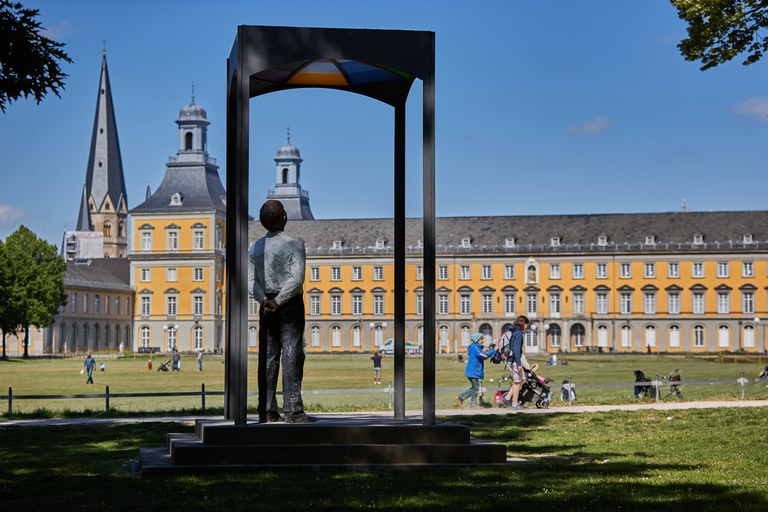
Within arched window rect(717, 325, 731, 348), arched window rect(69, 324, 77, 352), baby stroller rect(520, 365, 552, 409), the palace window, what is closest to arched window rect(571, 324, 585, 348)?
arched window rect(717, 325, 731, 348)

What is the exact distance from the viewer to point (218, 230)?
9994cm

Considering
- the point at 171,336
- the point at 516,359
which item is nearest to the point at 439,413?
the point at 516,359

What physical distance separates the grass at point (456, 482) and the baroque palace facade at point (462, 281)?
7799 cm

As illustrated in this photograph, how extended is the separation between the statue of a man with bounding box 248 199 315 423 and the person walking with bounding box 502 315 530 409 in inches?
322

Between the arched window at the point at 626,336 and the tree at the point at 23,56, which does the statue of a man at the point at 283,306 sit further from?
the arched window at the point at 626,336

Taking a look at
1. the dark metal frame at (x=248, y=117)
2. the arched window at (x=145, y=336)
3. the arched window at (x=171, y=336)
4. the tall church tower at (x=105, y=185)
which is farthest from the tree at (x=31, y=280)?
the dark metal frame at (x=248, y=117)

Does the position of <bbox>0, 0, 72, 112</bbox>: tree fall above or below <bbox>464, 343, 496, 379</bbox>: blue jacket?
above

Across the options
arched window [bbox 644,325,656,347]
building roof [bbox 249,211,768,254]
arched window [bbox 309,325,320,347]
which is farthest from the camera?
arched window [bbox 309,325,320,347]

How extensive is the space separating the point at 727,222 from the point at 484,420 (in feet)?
262

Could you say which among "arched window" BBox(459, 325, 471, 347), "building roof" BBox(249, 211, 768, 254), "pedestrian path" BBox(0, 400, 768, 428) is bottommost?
"pedestrian path" BBox(0, 400, 768, 428)

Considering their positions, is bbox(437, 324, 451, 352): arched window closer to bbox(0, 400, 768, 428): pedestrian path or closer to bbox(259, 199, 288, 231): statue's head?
bbox(0, 400, 768, 428): pedestrian path

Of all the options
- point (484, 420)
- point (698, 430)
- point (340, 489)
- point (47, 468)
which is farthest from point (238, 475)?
point (484, 420)

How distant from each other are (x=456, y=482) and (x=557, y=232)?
8733 cm

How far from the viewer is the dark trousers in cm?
1030
